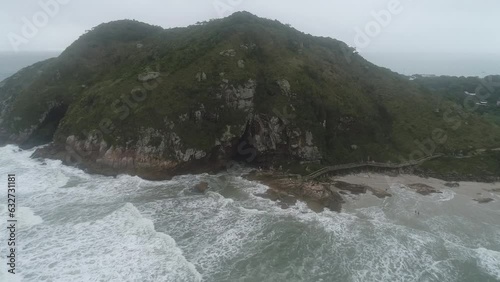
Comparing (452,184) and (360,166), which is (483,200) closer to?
(452,184)

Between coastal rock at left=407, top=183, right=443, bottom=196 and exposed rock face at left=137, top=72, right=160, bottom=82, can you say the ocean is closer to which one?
coastal rock at left=407, top=183, right=443, bottom=196

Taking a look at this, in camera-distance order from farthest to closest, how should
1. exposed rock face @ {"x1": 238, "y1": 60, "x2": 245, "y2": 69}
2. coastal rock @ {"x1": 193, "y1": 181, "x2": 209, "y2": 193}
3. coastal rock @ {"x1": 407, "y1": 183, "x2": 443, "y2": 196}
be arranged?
exposed rock face @ {"x1": 238, "y1": 60, "x2": 245, "y2": 69} → coastal rock @ {"x1": 407, "y1": 183, "x2": 443, "y2": 196} → coastal rock @ {"x1": 193, "y1": 181, "x2": 209, "y2": 193}

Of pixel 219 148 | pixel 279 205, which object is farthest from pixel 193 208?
pixel 219 148

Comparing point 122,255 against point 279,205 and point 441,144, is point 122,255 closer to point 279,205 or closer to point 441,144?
point 279,205

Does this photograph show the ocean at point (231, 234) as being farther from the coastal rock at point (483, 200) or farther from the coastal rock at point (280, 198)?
the coastal rock at point (483, 200)

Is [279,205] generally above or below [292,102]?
below

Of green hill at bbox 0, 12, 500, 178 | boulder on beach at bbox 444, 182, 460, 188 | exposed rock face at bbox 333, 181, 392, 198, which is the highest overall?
green hill at bbox 0, 12, 500, 178

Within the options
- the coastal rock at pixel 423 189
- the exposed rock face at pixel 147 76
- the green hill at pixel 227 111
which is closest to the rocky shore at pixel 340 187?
the coastal rock at pixel 423 189

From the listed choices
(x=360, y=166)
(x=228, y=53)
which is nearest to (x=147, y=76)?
(x=228, y=53)

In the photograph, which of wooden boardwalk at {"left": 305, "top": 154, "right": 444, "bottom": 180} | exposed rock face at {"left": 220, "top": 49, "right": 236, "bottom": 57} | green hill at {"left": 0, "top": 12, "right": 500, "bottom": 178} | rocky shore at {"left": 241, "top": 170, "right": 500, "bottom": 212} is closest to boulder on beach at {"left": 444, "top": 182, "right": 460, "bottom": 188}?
rocky shore at {"left": 241, "top": 170, "right": 500, "bottom": 212}
